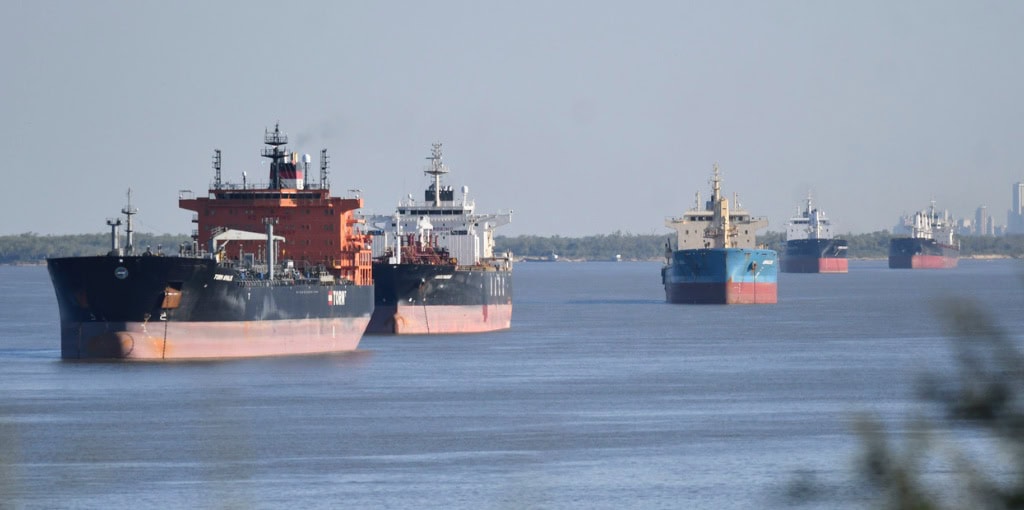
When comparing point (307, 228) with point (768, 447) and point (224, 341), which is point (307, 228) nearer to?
point (224, 341)

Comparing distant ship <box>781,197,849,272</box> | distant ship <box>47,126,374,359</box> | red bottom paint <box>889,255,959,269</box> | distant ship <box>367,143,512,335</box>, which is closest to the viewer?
distant ship <box>47,126,374,359</box>

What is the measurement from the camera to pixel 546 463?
75.2 ft

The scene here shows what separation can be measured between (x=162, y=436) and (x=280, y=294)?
1427cm

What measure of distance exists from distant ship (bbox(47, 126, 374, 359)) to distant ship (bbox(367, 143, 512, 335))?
152 inches

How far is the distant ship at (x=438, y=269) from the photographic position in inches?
2061

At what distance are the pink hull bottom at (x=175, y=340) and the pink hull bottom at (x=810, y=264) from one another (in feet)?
395

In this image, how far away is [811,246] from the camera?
154625 millimetres

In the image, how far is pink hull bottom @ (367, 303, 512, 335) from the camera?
173 ft

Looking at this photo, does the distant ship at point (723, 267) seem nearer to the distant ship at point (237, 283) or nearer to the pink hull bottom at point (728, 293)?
the pink hull bottom at point (728, 293)

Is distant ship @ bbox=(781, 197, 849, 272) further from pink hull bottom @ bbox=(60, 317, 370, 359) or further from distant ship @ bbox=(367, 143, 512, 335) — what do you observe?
pink hull bottom @ bbox=(60, 317, 370, 359)

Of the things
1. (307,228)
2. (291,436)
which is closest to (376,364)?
(307,228)

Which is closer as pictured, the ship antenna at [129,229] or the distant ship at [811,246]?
the ship antenna at [129,229]

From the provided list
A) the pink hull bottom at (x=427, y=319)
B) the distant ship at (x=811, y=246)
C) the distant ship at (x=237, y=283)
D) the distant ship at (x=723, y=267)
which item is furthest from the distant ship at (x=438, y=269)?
the distant ship at (x=811, y=246)

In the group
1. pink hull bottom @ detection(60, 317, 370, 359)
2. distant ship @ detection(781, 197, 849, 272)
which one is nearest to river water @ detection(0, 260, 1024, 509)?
pink hull bottom @ detection(60, 317, 370, 359)
